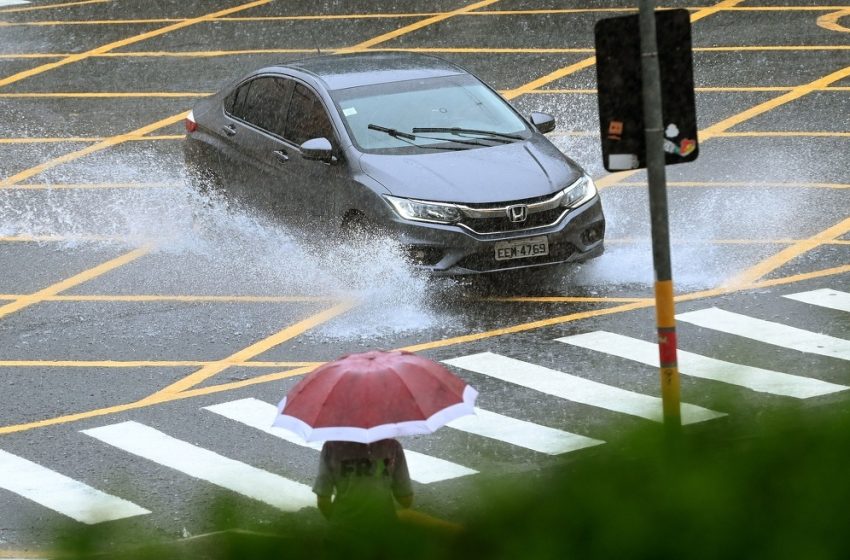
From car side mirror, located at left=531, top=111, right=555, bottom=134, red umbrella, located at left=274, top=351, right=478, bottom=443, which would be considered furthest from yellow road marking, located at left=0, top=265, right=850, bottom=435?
red umbrella, located at left=274, top=351, right=478, bottom=443

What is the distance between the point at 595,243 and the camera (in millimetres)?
11281

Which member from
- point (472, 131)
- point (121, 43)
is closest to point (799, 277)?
point (472, 131)

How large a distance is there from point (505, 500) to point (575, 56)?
1827cm

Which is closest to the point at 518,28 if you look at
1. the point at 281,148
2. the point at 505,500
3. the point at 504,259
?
the point at 281,148

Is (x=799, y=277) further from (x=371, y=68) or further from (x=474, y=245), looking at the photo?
(x=371, y=68)

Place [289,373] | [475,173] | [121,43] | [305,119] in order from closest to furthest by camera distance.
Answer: [289,373] < [475,173] < [305,119] < [121,43]

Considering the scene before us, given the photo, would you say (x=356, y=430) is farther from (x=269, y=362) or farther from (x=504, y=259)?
(x=504, y=259)

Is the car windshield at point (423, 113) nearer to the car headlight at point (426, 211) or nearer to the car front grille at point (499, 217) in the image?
the car headlight at point (426, 211)

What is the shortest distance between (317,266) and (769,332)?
3888 millimetres

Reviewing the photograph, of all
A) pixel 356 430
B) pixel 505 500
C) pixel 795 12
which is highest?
pixel 505 500

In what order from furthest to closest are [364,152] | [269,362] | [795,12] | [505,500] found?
[795,12], [364,152], [269,362], [505,500]

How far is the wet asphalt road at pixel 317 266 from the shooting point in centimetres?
903

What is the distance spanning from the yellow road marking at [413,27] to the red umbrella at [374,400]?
48.8ft

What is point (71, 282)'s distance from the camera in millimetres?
12250
